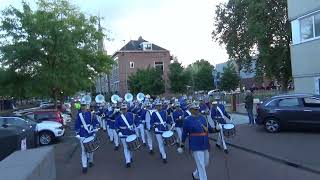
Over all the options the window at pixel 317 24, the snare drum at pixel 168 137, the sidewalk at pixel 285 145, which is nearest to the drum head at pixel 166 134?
the snare drum at pixel 168 137

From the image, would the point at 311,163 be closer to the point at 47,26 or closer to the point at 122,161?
the point at 122,161

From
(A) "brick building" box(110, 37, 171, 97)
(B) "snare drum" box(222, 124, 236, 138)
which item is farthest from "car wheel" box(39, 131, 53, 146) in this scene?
(A) "brick building" box(110, 37, 171, 97)

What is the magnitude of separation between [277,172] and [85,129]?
5.40 m

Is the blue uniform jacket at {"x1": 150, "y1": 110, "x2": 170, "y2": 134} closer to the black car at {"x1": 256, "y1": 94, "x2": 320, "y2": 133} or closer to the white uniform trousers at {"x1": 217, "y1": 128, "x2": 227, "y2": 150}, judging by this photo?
the white uniform trousers at {"x1": 217, "y1": 128, "x2": 227, "y2": 150}

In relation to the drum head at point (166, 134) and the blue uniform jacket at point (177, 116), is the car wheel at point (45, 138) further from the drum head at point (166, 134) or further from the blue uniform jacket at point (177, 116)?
the drum head at point (166, 134)

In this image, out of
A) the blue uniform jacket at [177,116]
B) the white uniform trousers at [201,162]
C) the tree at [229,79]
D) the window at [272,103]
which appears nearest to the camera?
the white uniform trousers at [201,162]

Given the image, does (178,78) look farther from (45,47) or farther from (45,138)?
(45,138)

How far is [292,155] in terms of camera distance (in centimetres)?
1416

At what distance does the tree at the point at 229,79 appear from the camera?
210 ft

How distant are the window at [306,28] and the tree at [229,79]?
37.9m

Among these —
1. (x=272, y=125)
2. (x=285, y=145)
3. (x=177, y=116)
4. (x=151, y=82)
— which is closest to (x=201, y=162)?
(x=177, y=116)

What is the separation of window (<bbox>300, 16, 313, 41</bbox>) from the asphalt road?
10055 mm

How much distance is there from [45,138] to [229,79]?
44.0 metres

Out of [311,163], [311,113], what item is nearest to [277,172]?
[311,163]
